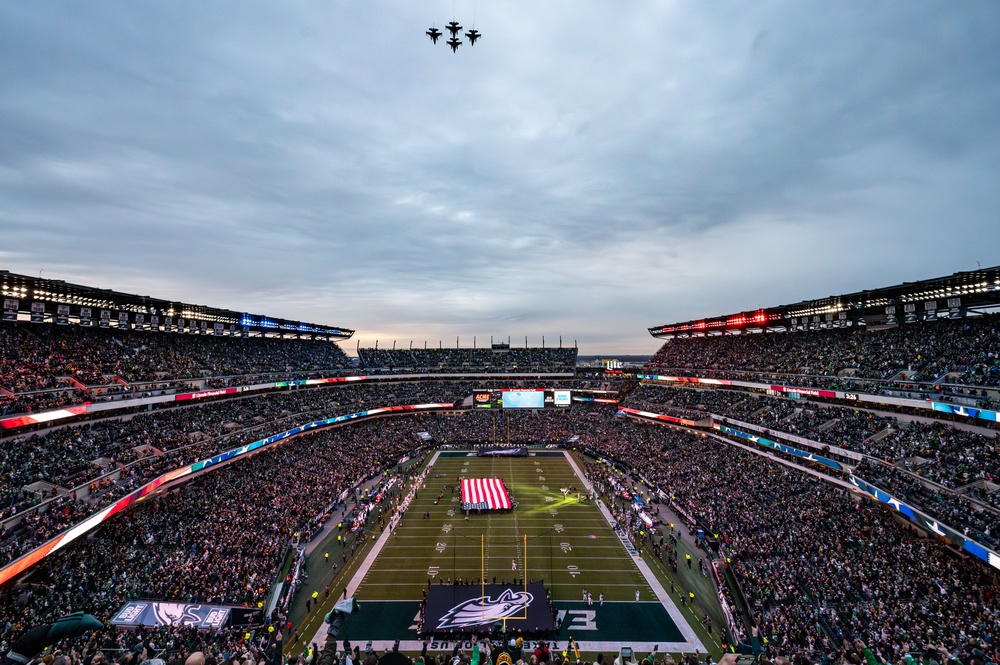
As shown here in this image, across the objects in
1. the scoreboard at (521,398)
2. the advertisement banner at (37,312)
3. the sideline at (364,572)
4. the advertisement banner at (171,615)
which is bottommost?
the sideline at (364,572)

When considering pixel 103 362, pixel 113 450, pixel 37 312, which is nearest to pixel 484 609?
pixel 113 450

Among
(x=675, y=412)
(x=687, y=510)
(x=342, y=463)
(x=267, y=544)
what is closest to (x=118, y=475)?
(x=267, y=544)

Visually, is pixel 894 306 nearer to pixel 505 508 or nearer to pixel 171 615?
pixel 505 508

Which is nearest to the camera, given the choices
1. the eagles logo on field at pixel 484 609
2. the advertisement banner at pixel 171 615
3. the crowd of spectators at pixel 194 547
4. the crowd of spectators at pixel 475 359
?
the advertisement banner at pixel 171 615

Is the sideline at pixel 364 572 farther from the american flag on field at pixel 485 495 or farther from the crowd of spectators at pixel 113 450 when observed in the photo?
the crowd of spectators at pixel 113 450

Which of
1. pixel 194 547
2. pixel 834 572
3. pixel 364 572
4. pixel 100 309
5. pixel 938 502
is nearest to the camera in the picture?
pixel 938 502

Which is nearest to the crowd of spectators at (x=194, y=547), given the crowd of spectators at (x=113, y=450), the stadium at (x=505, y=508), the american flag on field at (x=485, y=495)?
the stadium at (x=505, y=508)
